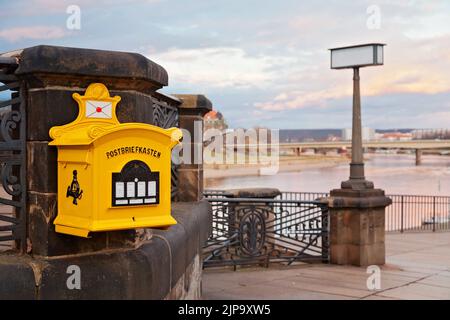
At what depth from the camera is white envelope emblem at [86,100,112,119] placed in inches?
137

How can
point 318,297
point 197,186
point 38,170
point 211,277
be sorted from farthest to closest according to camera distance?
point 211,277 < point 318,297 < point 197,186 < point 38,170

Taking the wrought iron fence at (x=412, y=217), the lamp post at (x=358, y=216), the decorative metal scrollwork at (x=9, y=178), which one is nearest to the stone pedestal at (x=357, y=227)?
the lamp post at (x=358, y=216)

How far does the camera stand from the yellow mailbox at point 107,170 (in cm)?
318

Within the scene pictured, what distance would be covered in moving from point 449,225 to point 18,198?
18.5 m

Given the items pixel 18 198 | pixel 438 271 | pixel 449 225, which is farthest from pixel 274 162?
pixel 18 198

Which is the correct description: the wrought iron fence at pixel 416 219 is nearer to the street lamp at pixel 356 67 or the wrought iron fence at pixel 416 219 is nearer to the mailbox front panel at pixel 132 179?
the street lamp at pixel 356 67

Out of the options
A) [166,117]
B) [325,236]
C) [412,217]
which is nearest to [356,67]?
[325,236]

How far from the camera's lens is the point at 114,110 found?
140 inches

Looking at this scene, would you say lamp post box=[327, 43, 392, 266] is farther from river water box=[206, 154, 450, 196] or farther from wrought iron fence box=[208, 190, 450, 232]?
river water box=[206, 154, 450, 196]

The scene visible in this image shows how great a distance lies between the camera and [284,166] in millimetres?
106562

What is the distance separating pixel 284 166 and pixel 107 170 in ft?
341

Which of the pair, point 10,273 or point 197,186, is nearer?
point 10,273

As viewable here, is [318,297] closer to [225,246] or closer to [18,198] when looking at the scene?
[225,246]

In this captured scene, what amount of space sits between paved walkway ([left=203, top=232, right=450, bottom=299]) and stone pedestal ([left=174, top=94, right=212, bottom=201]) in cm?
137
